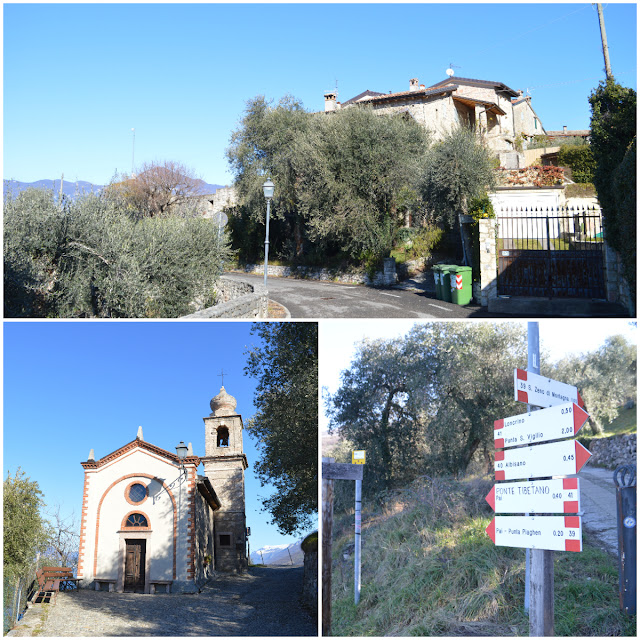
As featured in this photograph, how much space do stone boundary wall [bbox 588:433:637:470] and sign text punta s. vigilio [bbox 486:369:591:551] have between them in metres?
7.07

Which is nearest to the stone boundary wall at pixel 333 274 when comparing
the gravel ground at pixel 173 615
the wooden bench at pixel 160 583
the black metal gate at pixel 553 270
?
the black metal gate at pixel 553 270

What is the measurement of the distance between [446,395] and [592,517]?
3.63 metres

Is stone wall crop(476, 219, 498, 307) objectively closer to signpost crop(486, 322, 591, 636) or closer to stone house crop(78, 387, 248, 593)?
stone house crop(78, 387, 248, 593)

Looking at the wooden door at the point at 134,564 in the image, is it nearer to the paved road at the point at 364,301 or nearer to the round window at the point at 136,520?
the round window at the point at 136,520

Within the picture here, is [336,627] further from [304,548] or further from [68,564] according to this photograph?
[68,564]

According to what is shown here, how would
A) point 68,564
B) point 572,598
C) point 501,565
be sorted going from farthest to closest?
point 68,564
point 501,565
point 572,598

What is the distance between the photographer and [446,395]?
1148 centimetres

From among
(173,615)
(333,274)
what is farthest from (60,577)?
(333,274)

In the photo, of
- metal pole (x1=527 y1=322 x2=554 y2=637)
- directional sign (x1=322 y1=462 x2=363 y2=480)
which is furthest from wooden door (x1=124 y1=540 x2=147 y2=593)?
metal pole (x1=527 y1=322 x2=554 y2=637)

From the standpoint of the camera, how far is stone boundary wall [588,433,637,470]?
10627 mm

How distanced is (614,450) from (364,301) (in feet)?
28.4

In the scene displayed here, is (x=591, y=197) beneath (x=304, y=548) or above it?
above

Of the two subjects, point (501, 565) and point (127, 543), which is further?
point (127, 543)

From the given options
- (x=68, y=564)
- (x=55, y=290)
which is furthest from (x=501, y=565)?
(x=68, y=564)
